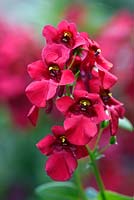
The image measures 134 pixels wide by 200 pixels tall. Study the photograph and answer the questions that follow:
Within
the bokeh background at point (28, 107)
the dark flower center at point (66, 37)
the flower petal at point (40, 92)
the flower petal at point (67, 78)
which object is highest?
the dark flower center at point (66, 37)

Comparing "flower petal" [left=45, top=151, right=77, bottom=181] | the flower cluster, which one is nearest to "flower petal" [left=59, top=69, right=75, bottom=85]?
the flower cluster

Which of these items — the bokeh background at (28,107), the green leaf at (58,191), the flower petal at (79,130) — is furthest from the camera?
the bokeh background at (28,107)

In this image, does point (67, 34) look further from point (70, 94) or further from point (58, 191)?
point (58, 191)

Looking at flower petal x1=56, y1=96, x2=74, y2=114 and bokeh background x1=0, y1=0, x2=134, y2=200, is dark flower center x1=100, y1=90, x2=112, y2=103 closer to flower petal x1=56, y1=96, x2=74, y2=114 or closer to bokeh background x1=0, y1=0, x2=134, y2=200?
flower petal x1=56, y1=96, x2=74, y2=114

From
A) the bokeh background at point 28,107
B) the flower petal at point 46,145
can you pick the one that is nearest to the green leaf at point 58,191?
the flower petal at point 46,145

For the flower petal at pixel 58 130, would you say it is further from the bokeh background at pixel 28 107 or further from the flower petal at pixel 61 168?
the bokeh background at pixel 28 107

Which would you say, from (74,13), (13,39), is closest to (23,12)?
(74,13)

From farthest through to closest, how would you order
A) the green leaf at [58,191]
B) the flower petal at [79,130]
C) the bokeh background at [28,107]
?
the bokeh background at [28,107] → the green leaf at [58,191] → the flower petal at [79,130]
